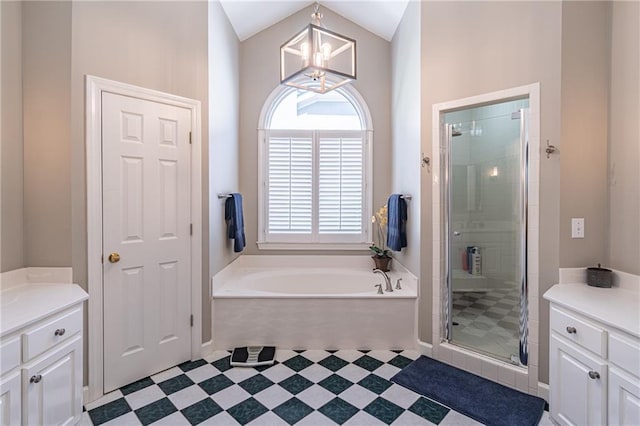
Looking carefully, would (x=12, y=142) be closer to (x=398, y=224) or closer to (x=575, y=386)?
(x=398, y=224)

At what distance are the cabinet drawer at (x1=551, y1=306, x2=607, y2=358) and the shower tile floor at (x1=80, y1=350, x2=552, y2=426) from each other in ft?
2.09

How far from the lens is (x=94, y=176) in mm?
2008

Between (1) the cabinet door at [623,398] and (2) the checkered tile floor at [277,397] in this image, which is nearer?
(1) the cabinet door at [623,398]

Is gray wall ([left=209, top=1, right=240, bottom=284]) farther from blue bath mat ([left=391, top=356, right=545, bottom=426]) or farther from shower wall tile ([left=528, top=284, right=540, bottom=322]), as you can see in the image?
shower wall tile ([left=528, top=284, right=540, bottom=322])

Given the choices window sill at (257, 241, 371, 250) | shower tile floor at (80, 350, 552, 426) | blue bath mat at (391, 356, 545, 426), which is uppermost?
window sill at (257, 241, 371, 250)

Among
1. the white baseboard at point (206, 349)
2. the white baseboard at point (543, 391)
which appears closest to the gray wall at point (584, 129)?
the white baseboard at point (543, 391)

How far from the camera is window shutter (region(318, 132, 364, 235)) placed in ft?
12.1

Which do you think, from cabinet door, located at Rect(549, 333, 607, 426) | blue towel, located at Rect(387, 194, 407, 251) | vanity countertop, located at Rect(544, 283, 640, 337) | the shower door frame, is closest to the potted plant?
blue towel, located at Rect(387, 194, 407, 251)

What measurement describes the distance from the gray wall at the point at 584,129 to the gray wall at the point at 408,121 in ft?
3.34

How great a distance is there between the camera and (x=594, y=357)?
148 cm

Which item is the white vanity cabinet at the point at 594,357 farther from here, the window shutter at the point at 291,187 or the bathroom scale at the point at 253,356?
the window shutter at the point at 291,187

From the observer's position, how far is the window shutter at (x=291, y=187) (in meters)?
3.68

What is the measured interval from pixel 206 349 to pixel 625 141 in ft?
11.0

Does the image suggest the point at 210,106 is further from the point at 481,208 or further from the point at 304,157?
the point at 481,208
